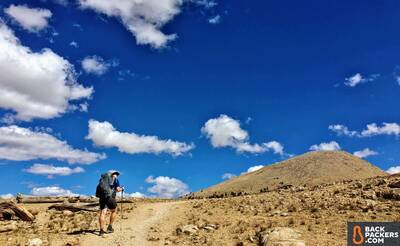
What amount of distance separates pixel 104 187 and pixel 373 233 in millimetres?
11780

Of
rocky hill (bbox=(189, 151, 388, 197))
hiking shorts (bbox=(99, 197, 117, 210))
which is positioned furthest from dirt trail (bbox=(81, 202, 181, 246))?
rocky hill (bbox=(189, 151, 388, 197))

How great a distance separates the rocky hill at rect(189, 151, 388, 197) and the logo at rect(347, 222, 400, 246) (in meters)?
46.7

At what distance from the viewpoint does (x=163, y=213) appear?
2777 centimetres

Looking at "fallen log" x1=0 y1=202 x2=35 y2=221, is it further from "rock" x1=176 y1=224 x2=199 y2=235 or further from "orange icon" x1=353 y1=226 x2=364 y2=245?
"orange icon" x1=353 y1=226 x2=364 y2=245

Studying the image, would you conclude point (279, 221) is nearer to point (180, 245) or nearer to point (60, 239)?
point (180, 245)

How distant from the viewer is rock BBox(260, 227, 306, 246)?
16109mm

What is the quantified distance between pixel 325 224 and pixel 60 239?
1197 centimetres

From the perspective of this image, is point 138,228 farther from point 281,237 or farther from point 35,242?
point 281,237

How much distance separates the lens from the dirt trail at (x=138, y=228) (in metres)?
18.3

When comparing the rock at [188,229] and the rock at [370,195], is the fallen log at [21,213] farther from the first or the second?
the rock at [370,195]

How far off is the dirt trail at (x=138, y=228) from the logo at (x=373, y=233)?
8112 mm

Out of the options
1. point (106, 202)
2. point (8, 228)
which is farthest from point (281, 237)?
point (8, 228)

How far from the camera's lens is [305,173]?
71375mm

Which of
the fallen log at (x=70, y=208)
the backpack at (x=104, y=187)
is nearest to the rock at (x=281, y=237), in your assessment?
the backpack at (x=104, y=187)
